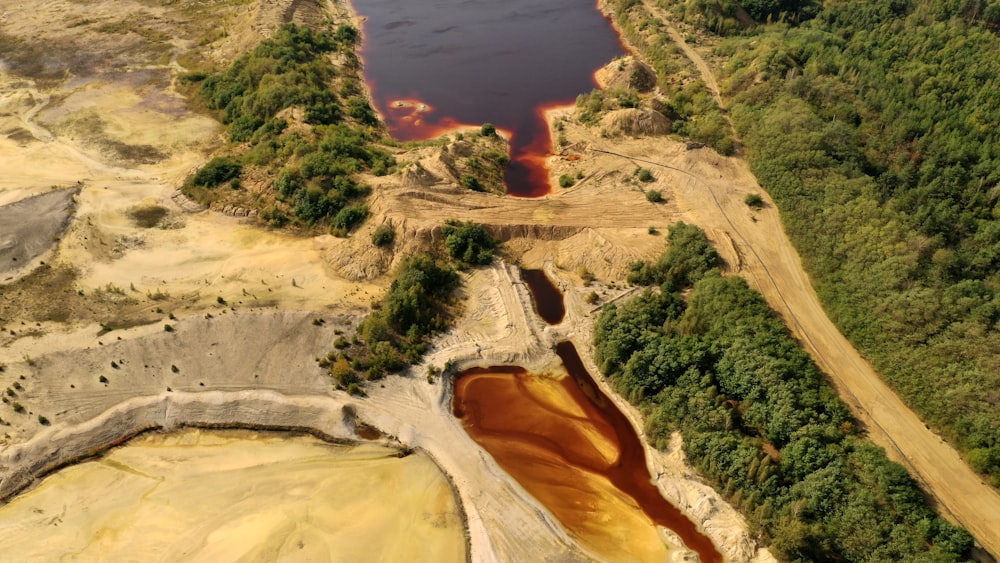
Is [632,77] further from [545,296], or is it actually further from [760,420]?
[760,420]

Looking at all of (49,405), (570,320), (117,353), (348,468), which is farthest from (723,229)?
(49,405)

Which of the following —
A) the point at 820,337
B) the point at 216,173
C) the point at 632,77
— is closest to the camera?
the point at 820,337

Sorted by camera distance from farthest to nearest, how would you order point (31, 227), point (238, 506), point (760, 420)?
1. point (31, 227)
2. point (760, 420)
3. point (238, 506)

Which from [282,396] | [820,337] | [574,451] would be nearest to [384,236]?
[282,396]

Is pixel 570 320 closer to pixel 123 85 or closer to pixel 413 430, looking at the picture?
pixel 413 430

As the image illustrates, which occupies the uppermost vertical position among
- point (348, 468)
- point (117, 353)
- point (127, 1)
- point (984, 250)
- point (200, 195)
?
point (127, 1)

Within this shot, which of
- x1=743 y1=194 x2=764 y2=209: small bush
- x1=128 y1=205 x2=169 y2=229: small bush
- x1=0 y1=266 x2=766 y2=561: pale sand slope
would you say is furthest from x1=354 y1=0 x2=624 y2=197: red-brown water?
x1=128 y1=205 x2=169 y2=229: small bush

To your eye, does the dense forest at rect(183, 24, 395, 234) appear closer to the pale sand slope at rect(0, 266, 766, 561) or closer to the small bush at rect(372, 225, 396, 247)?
the small bush at rect(372, 225, 396, 247)
